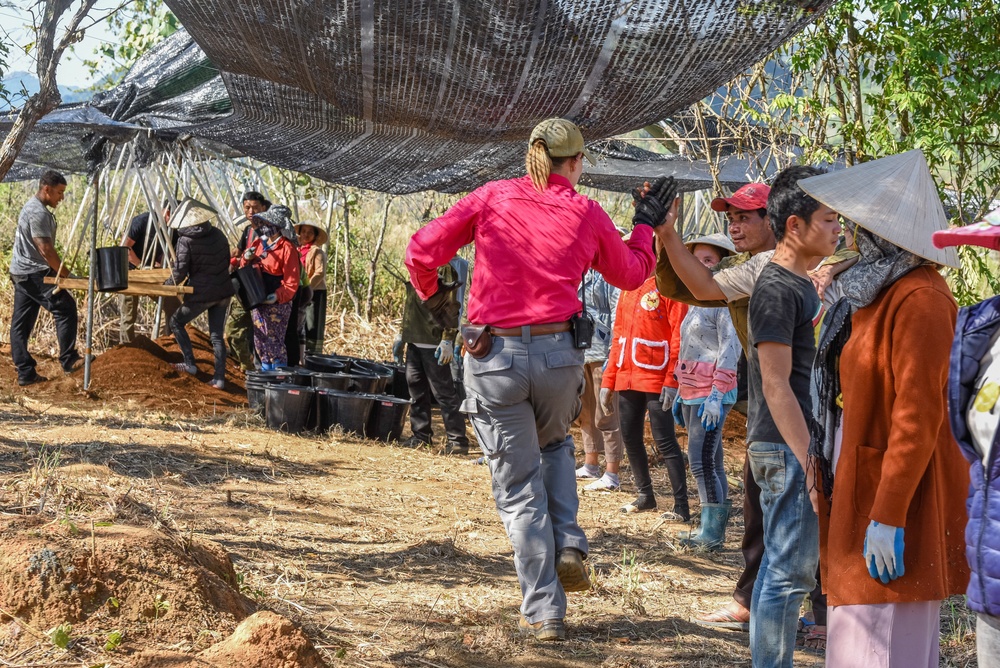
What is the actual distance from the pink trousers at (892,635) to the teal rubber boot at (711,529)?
10.2 ft

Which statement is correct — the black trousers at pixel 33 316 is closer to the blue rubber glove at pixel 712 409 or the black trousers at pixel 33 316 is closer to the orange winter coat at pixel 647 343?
the orange winter coat at pixel 647 343

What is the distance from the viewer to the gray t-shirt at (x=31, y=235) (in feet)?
33.0

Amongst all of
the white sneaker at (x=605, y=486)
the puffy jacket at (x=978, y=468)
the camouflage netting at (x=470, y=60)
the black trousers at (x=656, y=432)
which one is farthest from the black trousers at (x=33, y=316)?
the puffy jacket at (x=978, y=468)

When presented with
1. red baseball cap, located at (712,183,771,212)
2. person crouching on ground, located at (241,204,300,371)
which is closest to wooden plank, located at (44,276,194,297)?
person crouching on ground, located at (241,204,300,371)

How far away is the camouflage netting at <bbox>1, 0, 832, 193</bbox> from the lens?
14.2 feet

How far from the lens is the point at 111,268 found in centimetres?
952

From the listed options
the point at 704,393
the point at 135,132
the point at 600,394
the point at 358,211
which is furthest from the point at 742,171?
the point at 358,211

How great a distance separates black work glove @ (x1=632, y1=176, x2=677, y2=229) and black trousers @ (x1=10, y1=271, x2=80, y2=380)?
8046 millimetres

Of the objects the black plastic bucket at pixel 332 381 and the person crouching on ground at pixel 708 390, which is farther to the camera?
the black plastic bucket at pixel 332 381

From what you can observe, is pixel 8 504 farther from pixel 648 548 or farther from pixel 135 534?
pixel 648 548

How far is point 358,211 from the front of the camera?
16266 mm

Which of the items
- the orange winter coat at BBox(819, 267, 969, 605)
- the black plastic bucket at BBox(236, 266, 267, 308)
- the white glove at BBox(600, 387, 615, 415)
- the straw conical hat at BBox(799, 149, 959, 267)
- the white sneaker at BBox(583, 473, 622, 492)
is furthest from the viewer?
the black plastic bucket at BBox(236, 266, 267, 308)

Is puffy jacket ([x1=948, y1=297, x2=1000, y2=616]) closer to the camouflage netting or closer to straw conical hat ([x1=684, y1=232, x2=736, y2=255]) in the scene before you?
the camouflage netting

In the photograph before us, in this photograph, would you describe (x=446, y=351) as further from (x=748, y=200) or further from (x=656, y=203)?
(x=656, y=203)
